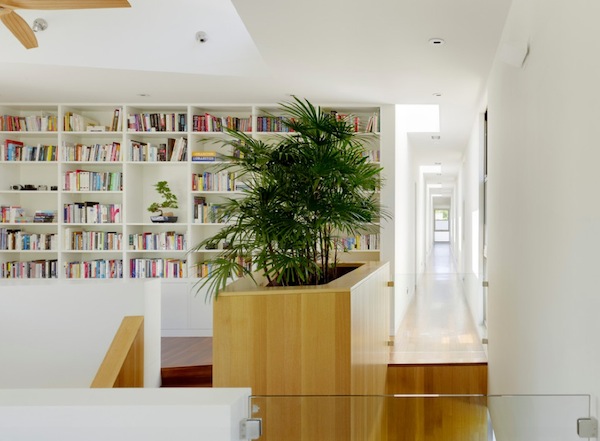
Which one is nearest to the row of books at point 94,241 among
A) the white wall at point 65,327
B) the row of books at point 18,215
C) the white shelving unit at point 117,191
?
the white shelving unit at point 117,191

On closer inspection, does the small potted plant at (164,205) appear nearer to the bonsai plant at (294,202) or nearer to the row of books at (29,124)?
the row of books at (29,124)

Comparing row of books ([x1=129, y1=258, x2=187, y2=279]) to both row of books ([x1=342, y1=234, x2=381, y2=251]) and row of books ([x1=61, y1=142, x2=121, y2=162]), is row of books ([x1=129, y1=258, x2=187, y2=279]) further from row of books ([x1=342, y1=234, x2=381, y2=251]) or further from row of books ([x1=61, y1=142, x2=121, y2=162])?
row of books ([x1=342, y1=234, x2=381, y2=251])

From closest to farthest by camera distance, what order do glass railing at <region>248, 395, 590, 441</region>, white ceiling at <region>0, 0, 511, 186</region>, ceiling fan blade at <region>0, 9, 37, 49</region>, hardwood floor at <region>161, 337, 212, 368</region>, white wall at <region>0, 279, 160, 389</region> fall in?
1. glass railing at <region>248, 395, 590, 441</region>
2. ceiling fan blade at <region>0, 9, 37, 49</region>
3. white ceiling at <region>0, 0, 511, 186</region>
4. white wall at <region>0, 279, 160, 389</region>
5. hardwood floor at <region>161, 337, 212, 368</region>

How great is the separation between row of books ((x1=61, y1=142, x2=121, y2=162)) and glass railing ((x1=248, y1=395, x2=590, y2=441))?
580 centimetres

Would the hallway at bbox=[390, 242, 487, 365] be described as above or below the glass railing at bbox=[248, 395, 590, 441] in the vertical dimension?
below

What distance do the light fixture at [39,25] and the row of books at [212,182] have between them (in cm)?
226

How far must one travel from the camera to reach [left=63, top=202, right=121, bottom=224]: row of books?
23.2 ft

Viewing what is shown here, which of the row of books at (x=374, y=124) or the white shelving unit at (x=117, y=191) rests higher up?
the row of books at (x=374, y=124)

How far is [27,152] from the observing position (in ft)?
23.2

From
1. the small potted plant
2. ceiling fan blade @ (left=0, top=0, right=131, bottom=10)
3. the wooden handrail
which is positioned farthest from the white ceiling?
the wooden handrail

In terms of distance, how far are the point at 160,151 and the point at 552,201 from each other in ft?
17.8

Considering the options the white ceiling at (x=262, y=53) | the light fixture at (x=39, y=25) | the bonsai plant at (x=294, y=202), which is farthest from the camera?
the light fixture at (x=39, y=25)

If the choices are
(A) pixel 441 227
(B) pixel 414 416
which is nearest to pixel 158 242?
(B) pixel 414 416

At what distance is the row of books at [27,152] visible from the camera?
7.06 meters
